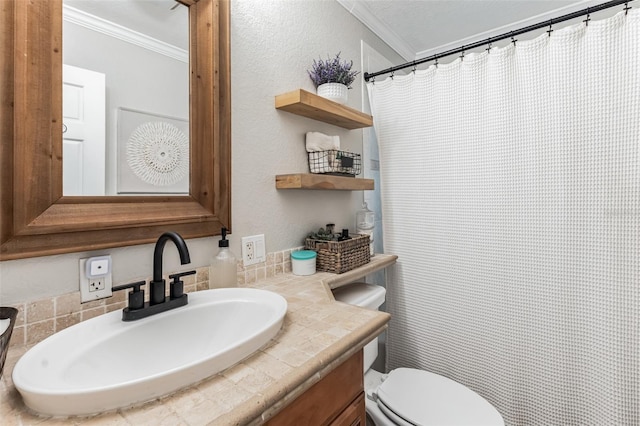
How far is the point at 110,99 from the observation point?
0.88 meters

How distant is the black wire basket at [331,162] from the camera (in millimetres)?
1467

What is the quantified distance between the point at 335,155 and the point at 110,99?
89 cm

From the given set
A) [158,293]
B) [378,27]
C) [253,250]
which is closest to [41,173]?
[158,293]

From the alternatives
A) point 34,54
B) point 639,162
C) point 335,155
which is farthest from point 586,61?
point 34,54

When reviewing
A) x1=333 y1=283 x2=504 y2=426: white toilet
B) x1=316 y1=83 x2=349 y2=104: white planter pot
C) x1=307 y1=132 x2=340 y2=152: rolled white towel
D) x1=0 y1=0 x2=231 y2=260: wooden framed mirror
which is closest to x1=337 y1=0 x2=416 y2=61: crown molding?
x1=316 y1=83 x2=349 y2=104: white planter pot

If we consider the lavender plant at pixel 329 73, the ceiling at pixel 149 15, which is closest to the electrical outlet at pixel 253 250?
the ceiling at pixel 149 15

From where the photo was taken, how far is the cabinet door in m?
0.78

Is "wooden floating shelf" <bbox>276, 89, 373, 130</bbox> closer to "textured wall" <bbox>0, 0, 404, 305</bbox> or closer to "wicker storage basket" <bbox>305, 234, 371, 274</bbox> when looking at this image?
"textured wall" <bbox>0, 0, 404, 305</bbox>

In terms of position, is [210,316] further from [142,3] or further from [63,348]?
[142,3]

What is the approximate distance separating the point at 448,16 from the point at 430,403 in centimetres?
227

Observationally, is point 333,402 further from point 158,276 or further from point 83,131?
point 83,131

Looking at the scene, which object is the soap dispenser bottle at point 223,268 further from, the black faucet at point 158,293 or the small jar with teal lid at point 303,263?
the small jar with teal lid at point 303,263

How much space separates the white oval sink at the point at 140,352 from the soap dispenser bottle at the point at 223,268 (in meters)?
0.13

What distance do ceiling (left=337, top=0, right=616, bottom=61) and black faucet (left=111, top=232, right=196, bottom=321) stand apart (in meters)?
1.73
